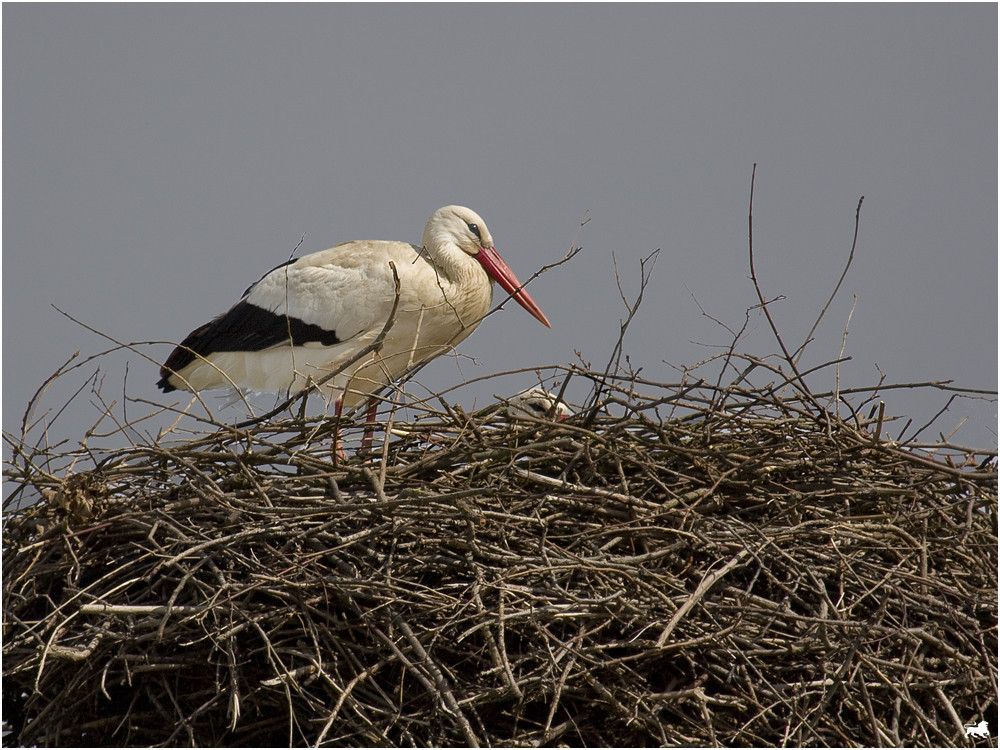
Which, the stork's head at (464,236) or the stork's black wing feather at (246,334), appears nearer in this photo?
the stork's black wing feather at (246,334)

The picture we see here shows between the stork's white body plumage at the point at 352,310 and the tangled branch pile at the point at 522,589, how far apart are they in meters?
1.48

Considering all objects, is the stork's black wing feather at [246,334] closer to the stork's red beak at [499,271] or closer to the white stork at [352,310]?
the white stork at [352,310]

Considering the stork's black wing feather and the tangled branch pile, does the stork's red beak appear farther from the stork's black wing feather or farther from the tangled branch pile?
the tangled branch pile

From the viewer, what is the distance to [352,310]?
4438 millimetres

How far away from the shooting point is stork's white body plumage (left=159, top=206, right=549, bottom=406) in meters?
4.44

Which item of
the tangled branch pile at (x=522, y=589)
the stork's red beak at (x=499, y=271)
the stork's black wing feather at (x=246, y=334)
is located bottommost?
the tangled branch pile at (x=522, y=589)

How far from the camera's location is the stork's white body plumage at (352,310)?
444 cm

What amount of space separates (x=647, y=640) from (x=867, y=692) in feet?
1.65

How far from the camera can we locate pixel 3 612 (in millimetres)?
2689

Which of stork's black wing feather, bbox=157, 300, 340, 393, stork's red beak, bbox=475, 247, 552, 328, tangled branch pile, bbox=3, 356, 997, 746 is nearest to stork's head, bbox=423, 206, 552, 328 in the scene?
stork's red beak, bbox=475, 247, 552, 328

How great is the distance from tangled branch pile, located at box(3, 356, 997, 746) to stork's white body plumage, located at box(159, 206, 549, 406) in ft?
4.86

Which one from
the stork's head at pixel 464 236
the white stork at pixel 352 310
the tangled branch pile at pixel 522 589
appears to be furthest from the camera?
the stork's head at pixel 464 236

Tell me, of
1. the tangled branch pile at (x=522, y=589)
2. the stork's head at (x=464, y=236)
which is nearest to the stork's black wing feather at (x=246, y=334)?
the stork's head at (x=464, y=236)

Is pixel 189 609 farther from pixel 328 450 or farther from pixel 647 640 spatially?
pixel 647 640
